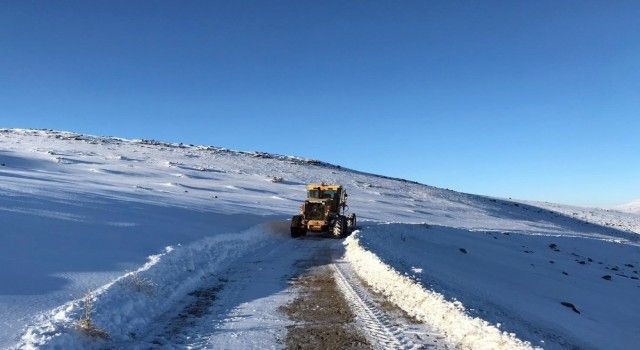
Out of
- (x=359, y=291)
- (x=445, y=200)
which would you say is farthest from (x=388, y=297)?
(x=445, y=200)

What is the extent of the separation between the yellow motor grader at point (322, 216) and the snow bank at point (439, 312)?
10388 mm

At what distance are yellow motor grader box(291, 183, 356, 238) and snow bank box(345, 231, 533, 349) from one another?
10388 mm

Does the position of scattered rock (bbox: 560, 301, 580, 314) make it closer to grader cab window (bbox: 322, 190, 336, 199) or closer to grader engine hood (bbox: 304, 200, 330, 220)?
grader engine hood (bbox: 304, 200, 330, 220)

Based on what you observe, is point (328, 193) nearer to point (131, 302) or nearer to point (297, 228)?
point (297, 228)

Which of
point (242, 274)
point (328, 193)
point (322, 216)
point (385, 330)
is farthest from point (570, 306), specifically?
point (328, 193)

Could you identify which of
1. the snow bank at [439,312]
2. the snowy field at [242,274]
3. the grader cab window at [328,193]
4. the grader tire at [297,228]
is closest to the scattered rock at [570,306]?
the snowy field at [242,274]

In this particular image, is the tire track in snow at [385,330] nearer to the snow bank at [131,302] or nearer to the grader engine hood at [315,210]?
the snow bank at [131,302]

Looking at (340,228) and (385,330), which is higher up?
(340,228)

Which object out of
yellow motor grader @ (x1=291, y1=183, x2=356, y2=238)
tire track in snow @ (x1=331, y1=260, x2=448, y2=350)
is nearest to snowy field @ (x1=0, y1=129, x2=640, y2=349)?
tire track in snow @ (x1=331, y1=260, x2=448, y2=350)

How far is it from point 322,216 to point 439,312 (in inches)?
661

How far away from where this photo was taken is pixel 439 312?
8.62 metres

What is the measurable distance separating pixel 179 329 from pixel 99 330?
1.30 meters

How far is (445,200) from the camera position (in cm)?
6162

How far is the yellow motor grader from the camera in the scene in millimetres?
23875
